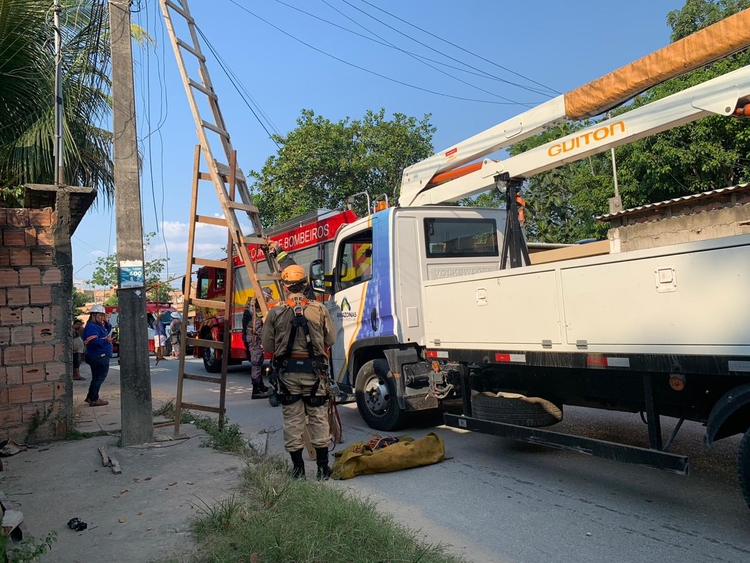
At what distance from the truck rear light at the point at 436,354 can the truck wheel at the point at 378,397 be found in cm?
80

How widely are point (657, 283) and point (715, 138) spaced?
39.4ft

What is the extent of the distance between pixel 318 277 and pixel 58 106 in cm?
384

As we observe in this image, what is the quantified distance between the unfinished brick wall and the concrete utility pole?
1.26 meters

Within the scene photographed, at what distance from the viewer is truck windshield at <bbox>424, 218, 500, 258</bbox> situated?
7.09 meters

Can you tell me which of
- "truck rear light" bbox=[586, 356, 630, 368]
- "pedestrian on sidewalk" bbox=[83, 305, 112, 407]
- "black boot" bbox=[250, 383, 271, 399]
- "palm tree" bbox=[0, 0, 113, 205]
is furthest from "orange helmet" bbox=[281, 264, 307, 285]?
"pedestrian on sidewalk" bbox=[83, 305, 112, 407]

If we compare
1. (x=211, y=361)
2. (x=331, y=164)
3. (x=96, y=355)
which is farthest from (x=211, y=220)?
(x=331, y=164)

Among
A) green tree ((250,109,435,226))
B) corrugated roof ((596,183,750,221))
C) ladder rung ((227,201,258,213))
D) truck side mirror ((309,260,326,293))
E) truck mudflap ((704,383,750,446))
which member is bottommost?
truck mudflap ((704,383,750,446))

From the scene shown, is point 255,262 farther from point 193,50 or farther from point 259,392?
point 193,50

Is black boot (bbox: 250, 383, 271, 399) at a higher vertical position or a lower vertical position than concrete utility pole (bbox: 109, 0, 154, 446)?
lower

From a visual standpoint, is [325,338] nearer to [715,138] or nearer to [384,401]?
[384,401]

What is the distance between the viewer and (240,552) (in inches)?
129

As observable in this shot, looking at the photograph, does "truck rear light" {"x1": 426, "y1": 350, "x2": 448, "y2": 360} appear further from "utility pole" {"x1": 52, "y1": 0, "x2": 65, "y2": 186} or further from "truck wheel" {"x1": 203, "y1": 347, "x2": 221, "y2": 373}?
"truck wheel" {"x1": 203, "y1": 347, "x2": 221, "y2": 373}

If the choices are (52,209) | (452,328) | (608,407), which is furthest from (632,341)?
(52,209)

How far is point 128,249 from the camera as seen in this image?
20.3 feet
